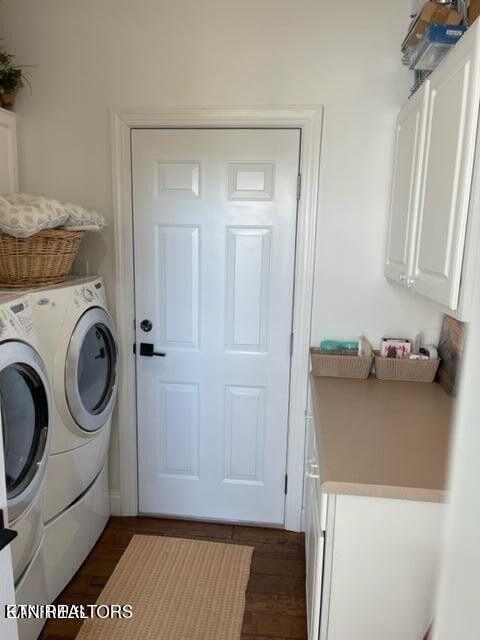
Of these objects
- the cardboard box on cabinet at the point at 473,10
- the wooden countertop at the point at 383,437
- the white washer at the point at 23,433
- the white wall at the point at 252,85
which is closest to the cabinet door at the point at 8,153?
the white wall at the point at 252,85

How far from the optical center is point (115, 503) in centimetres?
245

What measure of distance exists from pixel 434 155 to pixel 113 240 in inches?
58.7

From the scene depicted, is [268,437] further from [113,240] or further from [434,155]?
[434,155]

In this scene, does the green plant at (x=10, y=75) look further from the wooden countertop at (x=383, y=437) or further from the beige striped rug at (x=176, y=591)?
the beige striped rug at (x=176, y=591)

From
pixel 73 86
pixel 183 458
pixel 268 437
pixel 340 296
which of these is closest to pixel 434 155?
pixel 340 296

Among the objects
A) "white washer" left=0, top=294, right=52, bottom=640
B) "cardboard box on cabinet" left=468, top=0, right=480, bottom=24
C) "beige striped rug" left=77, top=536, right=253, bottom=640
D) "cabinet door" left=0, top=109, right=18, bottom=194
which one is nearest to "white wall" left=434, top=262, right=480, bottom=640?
"white washer" left=0, top=294, right=52, bottom=640

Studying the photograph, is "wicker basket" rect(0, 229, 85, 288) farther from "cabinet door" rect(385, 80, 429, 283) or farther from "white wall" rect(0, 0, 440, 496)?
"cabinet door" rect(385, 80, 429, 283)

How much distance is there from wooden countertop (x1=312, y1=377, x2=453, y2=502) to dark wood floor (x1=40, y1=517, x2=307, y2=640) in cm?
87

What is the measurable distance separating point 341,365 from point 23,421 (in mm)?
1285

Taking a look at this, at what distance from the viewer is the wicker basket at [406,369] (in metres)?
1.99

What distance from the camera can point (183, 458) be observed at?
2402 millimetres

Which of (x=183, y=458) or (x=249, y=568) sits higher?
(x=183, y=458)

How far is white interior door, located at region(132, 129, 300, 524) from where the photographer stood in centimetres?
213

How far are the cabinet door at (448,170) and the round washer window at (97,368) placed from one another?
53.1 inches
